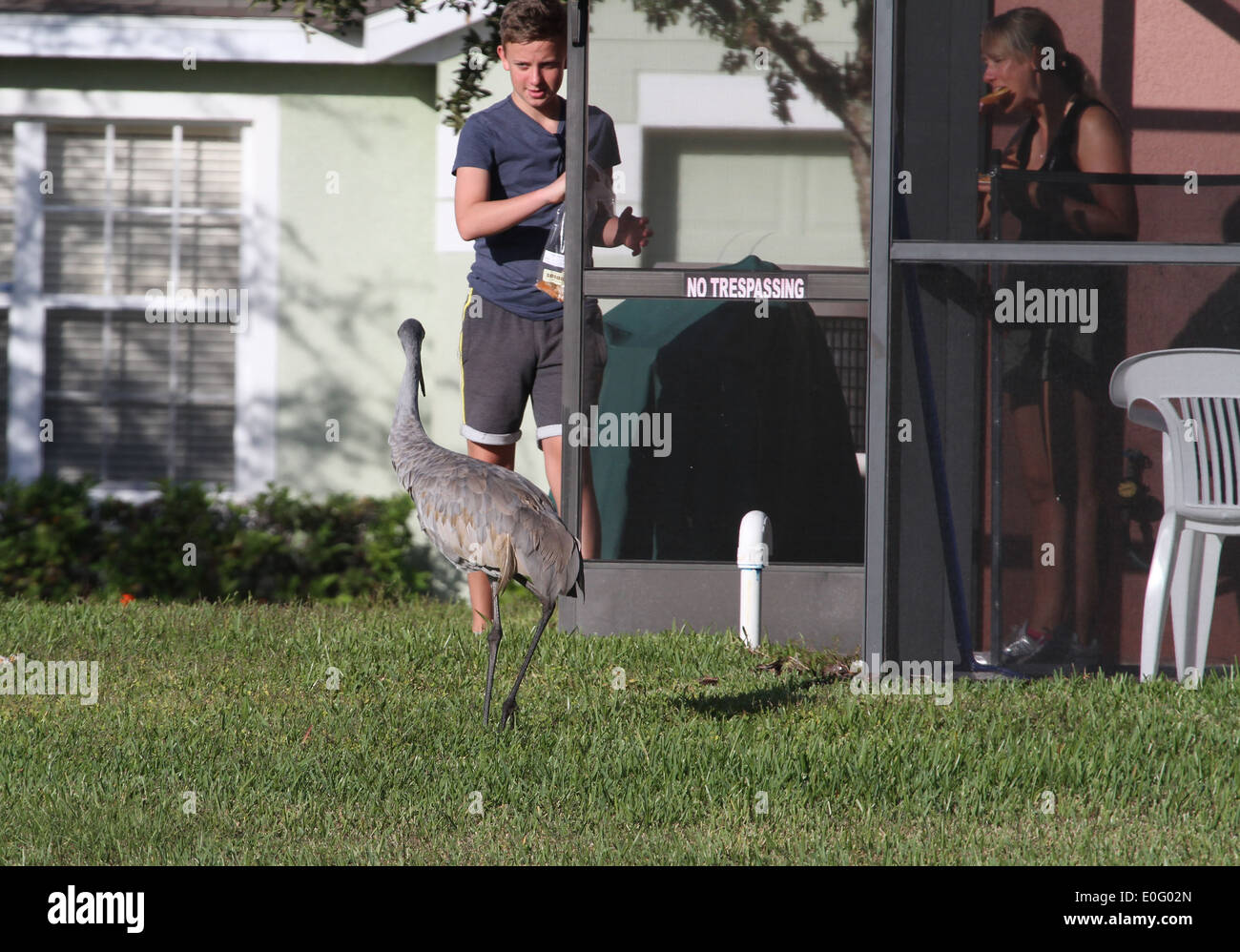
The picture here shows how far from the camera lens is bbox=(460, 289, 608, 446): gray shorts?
6746 mm

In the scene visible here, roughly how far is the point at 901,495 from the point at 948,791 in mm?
1702

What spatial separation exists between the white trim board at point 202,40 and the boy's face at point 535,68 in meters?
2.63

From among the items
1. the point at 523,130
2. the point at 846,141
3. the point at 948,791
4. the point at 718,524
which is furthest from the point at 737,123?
the point at 948,791

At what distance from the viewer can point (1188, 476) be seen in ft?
18.8

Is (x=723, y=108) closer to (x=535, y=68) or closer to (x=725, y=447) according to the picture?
(x=535, y=68)

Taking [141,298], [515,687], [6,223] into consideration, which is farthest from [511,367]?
[6,223]

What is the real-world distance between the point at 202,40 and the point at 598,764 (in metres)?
6.65

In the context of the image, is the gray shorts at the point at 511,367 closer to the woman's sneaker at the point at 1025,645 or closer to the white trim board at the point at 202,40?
the woman's sneaker at the point at 1025,645


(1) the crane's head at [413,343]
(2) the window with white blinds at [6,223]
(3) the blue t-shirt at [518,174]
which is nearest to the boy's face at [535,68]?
(3) the blue t-shirt at [518,174]

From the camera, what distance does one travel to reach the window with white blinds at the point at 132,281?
9.73m

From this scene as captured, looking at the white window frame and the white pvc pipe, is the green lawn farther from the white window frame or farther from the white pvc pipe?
the white window frame

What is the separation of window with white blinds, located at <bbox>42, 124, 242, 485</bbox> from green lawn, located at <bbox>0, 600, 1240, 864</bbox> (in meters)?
3.64

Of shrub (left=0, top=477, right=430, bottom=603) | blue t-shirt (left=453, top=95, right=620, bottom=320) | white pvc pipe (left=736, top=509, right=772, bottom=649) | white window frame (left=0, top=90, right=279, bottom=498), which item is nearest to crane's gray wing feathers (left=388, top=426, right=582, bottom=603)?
white pvc pipe (left=736, top=509, right=772, bottom=649)

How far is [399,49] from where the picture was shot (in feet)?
30.2
